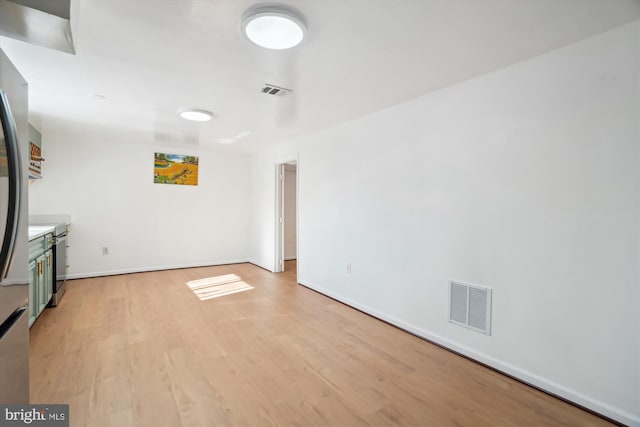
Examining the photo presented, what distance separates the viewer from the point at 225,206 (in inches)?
261

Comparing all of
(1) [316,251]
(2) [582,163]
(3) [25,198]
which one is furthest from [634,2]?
(1) [316,251]

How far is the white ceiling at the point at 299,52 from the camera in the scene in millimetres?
1777

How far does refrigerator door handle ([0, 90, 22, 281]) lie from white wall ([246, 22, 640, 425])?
2.82 meters

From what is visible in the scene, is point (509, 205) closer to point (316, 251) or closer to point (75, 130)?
point (316, 251)

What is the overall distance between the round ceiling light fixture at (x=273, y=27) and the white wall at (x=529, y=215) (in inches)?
63.1

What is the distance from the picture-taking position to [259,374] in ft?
7.80

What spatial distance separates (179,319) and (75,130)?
349cm

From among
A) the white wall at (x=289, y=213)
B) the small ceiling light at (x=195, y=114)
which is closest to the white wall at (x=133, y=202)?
the white wall at (x=289, y=213)

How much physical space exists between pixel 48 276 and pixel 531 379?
4.73m

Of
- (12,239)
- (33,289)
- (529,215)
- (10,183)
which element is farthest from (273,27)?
(33,289)

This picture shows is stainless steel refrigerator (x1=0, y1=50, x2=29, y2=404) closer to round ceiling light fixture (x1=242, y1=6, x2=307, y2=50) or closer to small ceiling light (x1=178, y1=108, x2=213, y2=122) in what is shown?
round ceiling light fixture (x1=242, y1=6, x2=307, y2=50)

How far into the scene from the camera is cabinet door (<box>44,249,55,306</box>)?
11.1 feet

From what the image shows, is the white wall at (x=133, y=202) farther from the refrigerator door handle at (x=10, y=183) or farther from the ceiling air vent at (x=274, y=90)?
the refrigerator door handle at (x=10, y=183)

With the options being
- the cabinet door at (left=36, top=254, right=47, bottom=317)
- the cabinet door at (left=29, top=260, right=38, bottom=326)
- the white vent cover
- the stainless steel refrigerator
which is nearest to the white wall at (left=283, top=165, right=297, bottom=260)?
the cabinet door at (left=36, top=254, right=47, bottom=317)
